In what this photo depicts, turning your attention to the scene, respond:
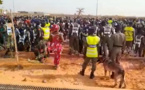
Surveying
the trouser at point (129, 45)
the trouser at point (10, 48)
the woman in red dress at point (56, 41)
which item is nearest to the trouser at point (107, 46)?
the woman in red dress at point (56, 41)

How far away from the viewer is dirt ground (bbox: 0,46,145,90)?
28.8ft

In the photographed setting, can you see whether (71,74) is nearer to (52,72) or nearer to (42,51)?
(52,72)

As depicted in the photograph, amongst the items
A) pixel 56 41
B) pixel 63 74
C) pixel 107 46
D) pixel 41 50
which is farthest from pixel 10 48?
pixel 107 46

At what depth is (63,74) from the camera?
31.9 ft

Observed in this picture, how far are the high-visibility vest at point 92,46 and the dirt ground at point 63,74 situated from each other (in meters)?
0.94

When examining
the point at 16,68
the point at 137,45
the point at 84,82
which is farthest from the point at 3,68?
the point at 137,45

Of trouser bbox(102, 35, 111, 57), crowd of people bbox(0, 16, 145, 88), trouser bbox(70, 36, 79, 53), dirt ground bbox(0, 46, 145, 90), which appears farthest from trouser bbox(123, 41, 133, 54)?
trouser bbox(102, 35, 111, 57)

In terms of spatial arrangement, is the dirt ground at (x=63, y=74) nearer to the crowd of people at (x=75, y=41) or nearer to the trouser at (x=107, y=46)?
the crowd of people at (x=75, y=41)

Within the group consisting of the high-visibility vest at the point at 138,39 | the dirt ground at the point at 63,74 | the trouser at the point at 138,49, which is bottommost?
the dirt ground at the point at 63,74

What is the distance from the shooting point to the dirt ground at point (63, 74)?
8766 millimetres

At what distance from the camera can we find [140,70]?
11.1 meters

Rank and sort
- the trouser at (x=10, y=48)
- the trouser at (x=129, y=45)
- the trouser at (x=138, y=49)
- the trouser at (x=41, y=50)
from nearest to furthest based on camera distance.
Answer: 1. the trouser at (x=41, y=50)
2. the trouser at (x=10, y=48)
3. the trouser at (x=138, y=49)
4. the trouser at (x=129, y=45)

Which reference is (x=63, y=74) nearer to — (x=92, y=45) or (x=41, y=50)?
(x=92, y=45)

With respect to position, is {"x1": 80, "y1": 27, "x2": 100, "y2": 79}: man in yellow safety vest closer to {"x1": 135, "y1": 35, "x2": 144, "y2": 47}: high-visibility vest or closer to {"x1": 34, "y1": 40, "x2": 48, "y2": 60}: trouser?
{"x1": 34, "y1": 40, "x2": 48, "y2": 60}: trouser
